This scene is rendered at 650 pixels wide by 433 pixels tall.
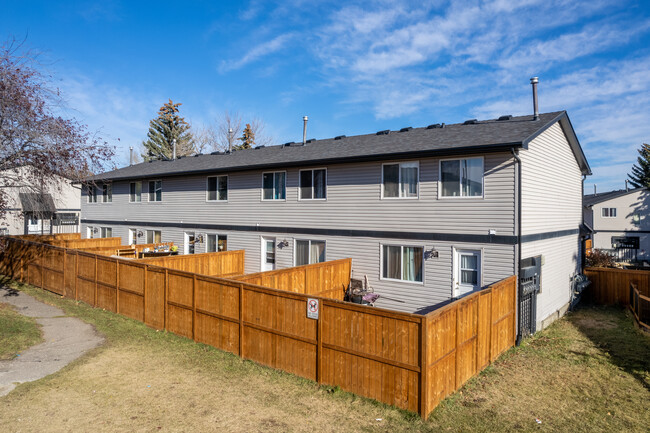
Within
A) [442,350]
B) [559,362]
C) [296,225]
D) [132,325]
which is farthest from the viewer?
[296,225]

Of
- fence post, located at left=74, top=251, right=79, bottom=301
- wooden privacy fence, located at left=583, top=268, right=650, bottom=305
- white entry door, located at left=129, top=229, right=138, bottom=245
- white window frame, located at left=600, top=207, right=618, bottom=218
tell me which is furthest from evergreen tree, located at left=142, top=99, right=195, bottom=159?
wooden privacy fence, located at left=583, top=268, right=650, bottom=305

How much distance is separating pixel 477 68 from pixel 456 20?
7071 mm

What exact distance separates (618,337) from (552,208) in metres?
4.29

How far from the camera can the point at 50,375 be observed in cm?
764

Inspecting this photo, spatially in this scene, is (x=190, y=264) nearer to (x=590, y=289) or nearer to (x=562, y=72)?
(x=590, y=289)

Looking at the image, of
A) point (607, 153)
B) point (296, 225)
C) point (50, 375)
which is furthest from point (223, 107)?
point (607, 153)

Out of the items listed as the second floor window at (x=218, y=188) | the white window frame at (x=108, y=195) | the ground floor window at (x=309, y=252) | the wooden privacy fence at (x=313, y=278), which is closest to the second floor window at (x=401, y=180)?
the wooden privacy fence at (x=313, y=278)

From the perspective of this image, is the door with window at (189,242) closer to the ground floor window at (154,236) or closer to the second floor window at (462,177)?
the ground floor window at (154,236)

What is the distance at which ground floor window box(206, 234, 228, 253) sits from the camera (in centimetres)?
1808

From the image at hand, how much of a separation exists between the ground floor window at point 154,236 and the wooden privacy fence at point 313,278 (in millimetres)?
12088

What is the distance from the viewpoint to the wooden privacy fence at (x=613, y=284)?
15.0 m

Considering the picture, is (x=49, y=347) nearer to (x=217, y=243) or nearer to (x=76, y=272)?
(x=76, y=272)

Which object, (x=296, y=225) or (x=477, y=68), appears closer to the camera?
(x=296, y=225)

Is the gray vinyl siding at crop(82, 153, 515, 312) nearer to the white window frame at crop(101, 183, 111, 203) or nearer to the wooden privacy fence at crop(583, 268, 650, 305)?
the white window frame at crop(101, 183, 111, 203)
